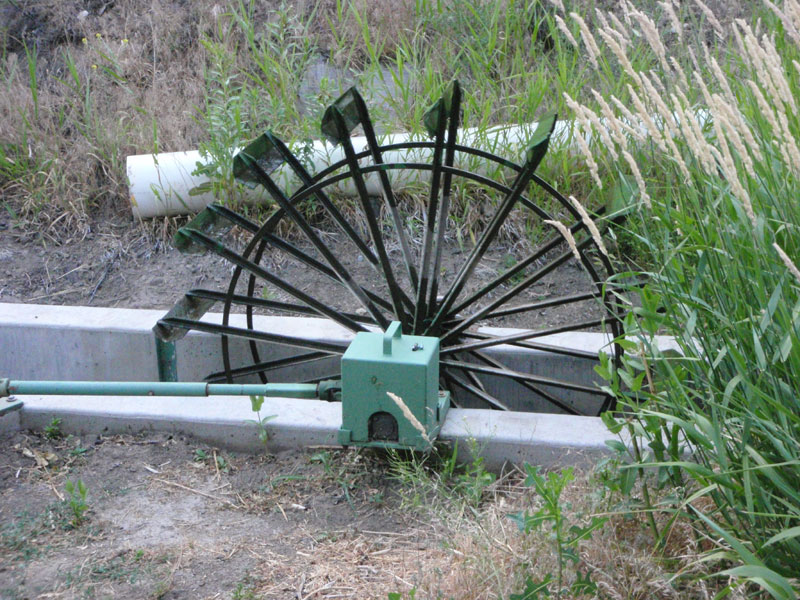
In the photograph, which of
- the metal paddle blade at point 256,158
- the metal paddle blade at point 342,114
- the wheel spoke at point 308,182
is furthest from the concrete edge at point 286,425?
the metal paddle blade at point 342,114

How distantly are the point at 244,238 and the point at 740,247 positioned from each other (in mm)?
3503

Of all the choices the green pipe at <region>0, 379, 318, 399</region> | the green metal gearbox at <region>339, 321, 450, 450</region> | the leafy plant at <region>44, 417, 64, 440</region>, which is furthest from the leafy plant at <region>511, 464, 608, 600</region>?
the leafy plant at <region>44, 417, 64, 440</region>

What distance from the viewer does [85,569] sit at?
8.62 ft

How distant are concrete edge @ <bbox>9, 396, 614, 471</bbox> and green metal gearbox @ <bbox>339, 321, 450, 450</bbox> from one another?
200mm

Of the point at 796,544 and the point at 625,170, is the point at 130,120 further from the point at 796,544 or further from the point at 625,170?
the point at 796,544

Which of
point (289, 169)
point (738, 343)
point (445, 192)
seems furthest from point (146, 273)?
point (738, 343)

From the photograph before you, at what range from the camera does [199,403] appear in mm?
3486

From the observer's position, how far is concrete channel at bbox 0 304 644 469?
10.3 feet

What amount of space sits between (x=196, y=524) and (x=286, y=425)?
0.56m

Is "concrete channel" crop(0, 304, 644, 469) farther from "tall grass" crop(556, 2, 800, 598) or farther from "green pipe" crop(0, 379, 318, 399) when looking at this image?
"tall grass" crop(556, 2, 800, 598)

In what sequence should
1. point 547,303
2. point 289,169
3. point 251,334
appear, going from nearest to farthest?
point 251,334 → point 547,303 → point 289,169

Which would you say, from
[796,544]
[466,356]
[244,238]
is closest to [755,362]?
[796,544]

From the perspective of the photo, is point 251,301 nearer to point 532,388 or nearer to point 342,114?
point 342,114

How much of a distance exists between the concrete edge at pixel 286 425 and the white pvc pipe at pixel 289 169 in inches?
71.8
